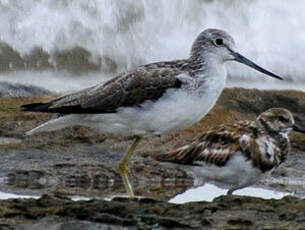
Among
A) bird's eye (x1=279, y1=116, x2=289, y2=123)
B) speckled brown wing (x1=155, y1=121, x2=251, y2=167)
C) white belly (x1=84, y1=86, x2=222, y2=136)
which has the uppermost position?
white belly (x1=84, y1=86, x2=222, y2=136)

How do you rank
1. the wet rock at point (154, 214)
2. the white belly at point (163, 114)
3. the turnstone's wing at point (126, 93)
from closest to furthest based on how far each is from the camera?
the wet rock at point (154, 214), the white belly at point (163, 114), the turnstone's wing at point (126, 93)

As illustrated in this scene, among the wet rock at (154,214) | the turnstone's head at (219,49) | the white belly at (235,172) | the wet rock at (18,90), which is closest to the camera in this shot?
the wet rock at (154,214)

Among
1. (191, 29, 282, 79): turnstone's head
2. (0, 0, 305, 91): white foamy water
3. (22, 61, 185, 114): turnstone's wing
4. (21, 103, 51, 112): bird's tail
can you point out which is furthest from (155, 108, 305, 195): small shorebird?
(0, 0, 305, 91): white foamy water

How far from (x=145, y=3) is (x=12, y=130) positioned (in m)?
5.33

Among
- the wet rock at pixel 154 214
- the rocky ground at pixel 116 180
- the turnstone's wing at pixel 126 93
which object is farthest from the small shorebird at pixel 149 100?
the wet rock at pixel 154 214

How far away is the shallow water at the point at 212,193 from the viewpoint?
8320 millimetres

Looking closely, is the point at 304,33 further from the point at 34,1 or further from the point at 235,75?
the point at 34,1

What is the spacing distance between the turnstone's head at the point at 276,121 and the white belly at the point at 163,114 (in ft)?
1.39

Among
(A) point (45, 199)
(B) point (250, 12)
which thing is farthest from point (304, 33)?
(A) point (45, 199)

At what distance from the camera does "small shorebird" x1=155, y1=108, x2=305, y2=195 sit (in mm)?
7516

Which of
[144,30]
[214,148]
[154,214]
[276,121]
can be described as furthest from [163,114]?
[144,30]

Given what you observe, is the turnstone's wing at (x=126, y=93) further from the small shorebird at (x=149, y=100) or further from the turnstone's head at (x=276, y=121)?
the turnstone's head at (x=276, y=121)

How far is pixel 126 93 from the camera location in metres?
8.09

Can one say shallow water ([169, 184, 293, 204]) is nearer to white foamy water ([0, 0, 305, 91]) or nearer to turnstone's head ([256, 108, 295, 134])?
turnstone's head ([256, 108, 295, 134])
